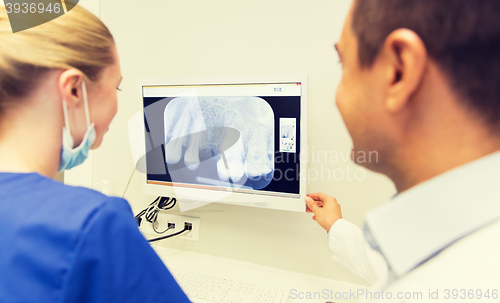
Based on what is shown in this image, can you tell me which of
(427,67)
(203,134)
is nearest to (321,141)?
(203,134)

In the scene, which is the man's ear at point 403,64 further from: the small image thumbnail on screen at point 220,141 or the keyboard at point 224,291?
the keyboard at point 224,291

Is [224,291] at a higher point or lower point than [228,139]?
lower

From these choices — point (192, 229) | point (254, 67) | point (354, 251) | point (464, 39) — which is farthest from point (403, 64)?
point (192, 229)

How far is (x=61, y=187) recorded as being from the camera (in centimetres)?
47

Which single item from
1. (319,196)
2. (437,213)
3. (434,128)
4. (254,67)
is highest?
(254,67)

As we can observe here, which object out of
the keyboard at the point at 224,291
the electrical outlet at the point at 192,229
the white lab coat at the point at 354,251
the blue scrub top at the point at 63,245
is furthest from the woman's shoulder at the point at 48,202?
the electrical outlet at the point at 192,229

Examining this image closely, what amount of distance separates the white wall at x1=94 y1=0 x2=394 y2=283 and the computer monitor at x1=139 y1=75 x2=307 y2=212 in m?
0.16

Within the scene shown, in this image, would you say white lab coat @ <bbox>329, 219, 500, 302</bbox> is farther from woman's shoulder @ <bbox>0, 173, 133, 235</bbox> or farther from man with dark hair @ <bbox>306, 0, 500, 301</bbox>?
woman's shoulder @ <bbox>0, 173, 133, 235</bbox>

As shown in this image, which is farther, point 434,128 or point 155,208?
point 155,208

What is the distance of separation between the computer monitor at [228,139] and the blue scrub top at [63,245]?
1.88ft

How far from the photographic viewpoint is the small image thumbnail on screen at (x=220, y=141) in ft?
3.19

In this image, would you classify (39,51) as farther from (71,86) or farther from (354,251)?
(354,251)

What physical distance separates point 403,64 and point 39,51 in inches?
24.7

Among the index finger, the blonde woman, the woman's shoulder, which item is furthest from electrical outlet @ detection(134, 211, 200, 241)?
the woman's shoulder
